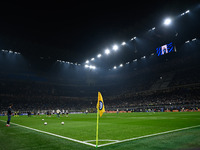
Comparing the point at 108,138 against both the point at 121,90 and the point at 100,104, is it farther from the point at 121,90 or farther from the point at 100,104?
the point at 121,90

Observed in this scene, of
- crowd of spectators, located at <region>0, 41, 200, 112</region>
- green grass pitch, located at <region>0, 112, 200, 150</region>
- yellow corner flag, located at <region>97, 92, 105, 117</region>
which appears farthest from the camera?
crowd of spectators, located at <region>0, 41, 200, 112</region>

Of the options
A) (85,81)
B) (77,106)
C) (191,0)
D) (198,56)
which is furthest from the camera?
(85,81)

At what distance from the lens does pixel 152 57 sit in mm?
57750

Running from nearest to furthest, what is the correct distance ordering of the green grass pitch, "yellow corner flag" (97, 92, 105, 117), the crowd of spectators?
the green grass pitch
"yellow corner flag" (97, 92, 105, 117)
the crowd of spectators

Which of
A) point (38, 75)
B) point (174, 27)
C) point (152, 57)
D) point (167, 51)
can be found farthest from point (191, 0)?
point (38, 75)

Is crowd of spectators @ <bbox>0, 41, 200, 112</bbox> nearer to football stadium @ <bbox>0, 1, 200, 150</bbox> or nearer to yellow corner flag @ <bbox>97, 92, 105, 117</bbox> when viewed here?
football stadium @ <bbox>0, 1, 200, 150</bbox>

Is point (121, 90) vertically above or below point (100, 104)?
above

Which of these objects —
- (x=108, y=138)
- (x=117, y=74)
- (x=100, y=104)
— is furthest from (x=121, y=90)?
(x=100, y=104)

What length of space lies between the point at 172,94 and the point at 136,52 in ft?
55.7

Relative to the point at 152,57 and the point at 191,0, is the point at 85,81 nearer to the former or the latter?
the point at 152,57

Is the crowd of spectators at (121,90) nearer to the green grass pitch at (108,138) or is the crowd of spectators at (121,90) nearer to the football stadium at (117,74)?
the football stadium at (117,74)

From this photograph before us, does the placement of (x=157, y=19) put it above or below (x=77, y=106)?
above

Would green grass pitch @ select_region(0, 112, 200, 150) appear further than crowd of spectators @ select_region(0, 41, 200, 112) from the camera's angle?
No

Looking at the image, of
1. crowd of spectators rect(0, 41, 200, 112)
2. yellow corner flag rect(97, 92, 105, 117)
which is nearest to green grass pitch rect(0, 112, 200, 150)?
yellow corner flag rect(97, 92, 105, 117)
